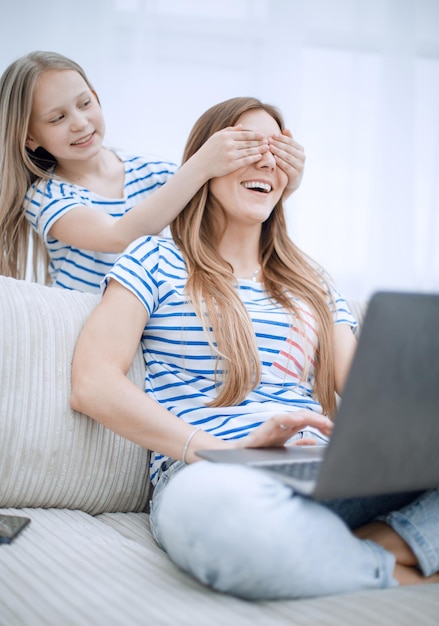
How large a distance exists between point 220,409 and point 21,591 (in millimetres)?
458

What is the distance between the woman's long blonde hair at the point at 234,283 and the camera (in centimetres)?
117

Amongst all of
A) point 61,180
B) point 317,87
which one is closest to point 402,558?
point 61,180

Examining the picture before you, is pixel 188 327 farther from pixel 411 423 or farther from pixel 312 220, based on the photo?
pixel 312 220

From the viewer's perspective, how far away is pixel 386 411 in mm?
732

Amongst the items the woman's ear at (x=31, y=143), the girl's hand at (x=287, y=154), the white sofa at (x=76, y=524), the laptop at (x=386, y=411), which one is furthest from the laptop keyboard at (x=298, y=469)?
the woman's ear at (x=31, y=143)

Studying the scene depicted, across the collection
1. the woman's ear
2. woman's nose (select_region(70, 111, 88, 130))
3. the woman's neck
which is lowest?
the woman's neck

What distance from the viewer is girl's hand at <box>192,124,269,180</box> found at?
1280 millimetres

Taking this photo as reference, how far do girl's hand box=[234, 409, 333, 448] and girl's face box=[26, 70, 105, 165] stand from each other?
98 centimetres

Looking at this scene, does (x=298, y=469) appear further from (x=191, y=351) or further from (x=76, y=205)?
(x=76, y=205)

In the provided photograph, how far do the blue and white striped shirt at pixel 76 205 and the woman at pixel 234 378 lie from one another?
1.11 feet

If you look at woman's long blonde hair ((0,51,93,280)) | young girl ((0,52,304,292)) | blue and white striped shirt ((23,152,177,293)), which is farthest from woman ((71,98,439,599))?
woman's long blonde hair ((0,51,93,280))

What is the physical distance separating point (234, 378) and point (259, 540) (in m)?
0.42

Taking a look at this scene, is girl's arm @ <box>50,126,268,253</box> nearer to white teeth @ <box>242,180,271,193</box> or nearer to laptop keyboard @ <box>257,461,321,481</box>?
white teeth @ <box>242,180,271,193</box>

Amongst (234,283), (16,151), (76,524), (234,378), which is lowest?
(76,524)
